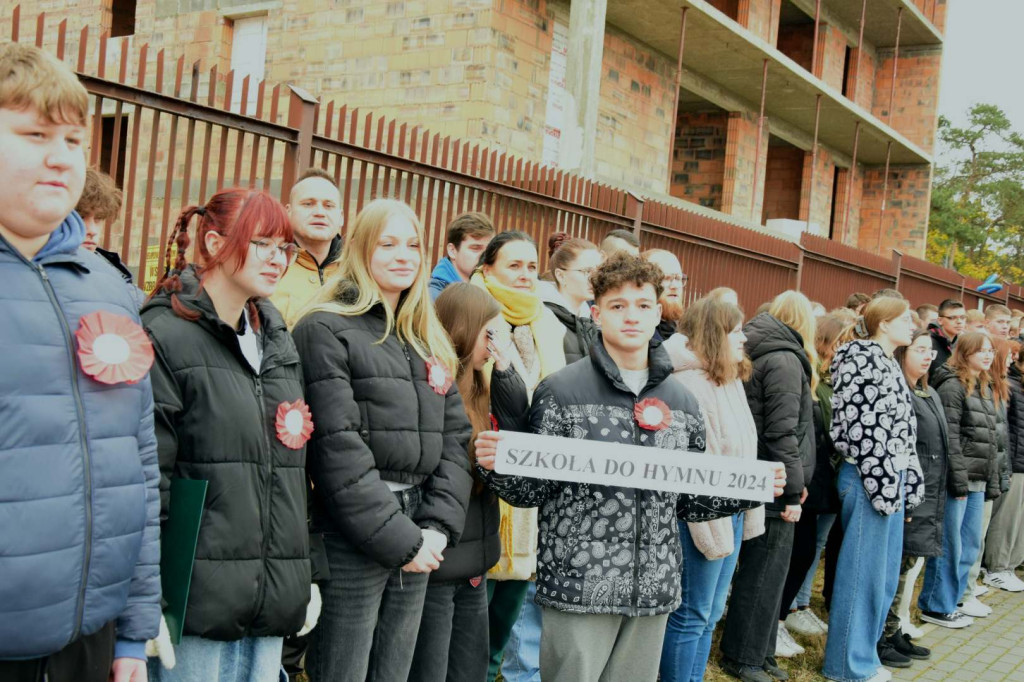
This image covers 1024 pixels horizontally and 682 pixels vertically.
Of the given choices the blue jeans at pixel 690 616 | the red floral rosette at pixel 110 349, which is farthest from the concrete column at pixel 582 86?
the red floral rosette at pixel 110 349

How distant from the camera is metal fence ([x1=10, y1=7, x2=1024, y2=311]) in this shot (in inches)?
187

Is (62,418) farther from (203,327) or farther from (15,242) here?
(203,327)

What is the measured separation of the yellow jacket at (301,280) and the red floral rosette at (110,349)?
1520 millimetres

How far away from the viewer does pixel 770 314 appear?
549cm

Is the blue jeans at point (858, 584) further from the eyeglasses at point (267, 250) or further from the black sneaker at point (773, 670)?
the eyeglasses at point (267, 250)

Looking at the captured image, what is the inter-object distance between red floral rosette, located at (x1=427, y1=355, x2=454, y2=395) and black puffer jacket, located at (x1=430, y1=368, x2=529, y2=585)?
0.37 meters

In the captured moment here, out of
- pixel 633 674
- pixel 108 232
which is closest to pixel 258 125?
pixel 108 232

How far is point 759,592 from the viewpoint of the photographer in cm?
533

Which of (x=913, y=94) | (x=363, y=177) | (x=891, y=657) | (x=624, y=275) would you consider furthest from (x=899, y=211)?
(x=624, y=275)

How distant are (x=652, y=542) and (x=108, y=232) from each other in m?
2.94

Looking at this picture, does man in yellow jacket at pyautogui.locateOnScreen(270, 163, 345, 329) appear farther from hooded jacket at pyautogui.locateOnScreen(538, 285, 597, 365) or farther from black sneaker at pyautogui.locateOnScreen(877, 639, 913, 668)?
black sneaker at pyautogui.locateOnScreen(877, 639, 913, 668)

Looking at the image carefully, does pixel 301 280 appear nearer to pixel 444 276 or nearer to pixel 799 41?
pixel 444 276

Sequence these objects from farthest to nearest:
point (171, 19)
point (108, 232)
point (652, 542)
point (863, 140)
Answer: point (863, 140), point (171, 19), point (108, 232), point (652, 542)

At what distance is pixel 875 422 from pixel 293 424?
3.79 meters
